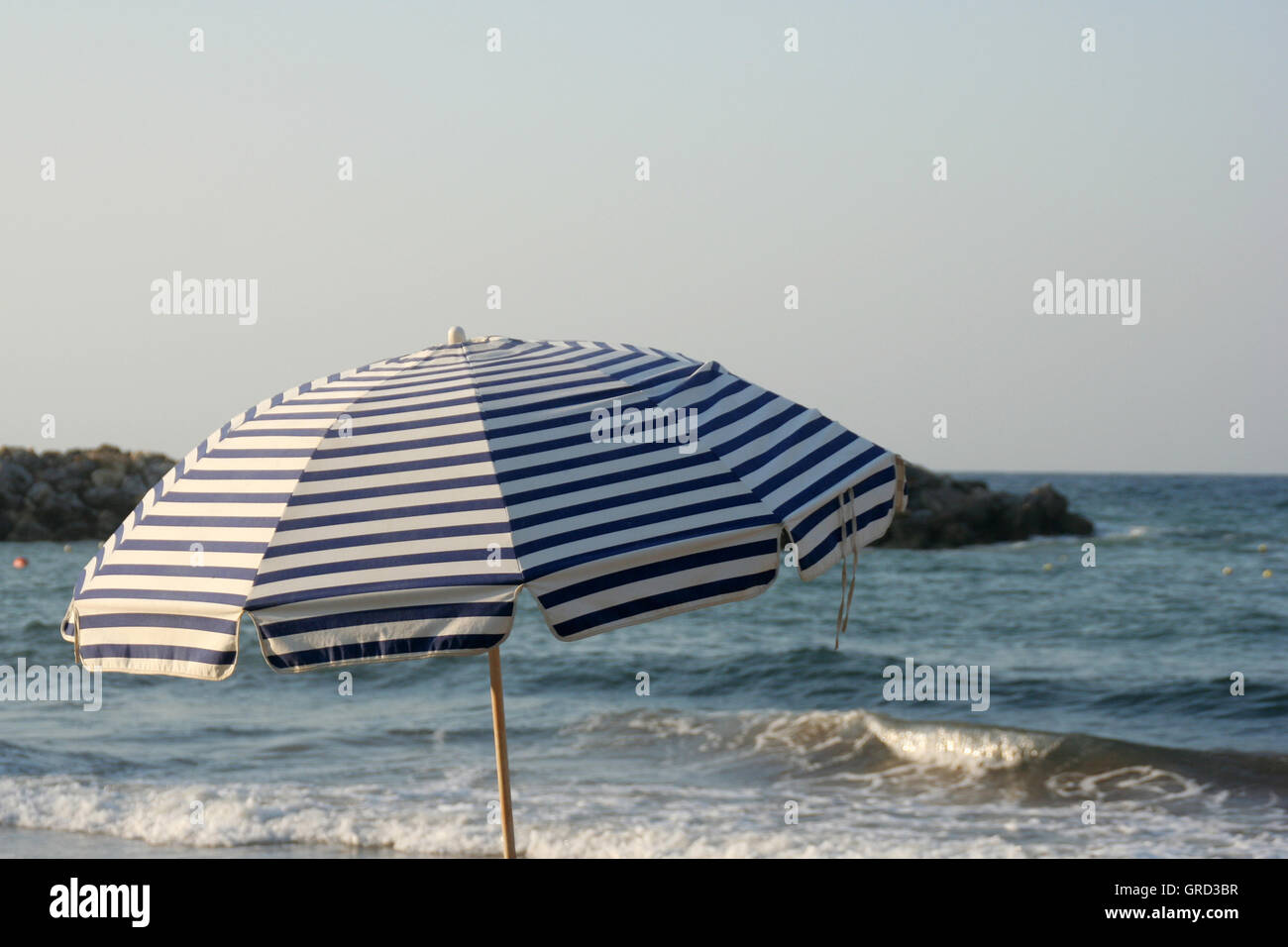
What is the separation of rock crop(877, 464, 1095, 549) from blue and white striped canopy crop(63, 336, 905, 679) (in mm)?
27791

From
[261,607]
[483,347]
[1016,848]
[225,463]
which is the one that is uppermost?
[483,347]

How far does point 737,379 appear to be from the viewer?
13.9 feet

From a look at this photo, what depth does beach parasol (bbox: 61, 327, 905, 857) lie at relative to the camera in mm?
3096

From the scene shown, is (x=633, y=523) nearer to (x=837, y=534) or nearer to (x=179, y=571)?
(x=837, y=534)

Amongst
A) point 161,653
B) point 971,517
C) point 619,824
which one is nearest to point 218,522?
point 161,653

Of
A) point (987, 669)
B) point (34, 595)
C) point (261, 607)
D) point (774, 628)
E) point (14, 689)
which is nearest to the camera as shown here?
point (261, 607)

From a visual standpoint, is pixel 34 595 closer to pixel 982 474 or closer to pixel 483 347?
pixel 483 347

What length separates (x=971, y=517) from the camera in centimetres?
3244

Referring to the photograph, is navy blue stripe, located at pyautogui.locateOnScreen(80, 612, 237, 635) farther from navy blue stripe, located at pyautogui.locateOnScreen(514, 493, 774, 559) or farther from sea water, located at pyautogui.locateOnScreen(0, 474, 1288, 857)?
sea water, located at pyautogui.locateOnScreen(0, 474, 1288, 857)

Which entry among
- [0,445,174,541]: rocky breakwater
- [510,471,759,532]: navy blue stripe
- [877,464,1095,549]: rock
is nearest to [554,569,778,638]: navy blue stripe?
[510,471,759,532]: navy blue stripe

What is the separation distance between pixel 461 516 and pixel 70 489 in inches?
1337
